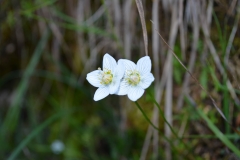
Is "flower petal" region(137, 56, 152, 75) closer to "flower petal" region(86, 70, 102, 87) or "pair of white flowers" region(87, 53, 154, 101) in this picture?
"pair of white flowers" region(87, 53, 154, 101)

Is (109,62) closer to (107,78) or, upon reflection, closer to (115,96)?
(107,78)

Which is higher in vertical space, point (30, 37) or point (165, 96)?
point (30, 37)

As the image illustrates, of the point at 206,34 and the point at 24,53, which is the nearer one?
the point at 206,34

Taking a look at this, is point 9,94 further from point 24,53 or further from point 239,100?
point 239,100

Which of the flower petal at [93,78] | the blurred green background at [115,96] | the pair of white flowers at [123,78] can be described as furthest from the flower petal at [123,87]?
the blurred green background at [115,96]

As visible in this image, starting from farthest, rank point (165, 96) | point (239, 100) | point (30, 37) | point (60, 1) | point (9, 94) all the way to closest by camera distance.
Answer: point (9, 94) → point (30, 37) → point (60, 1) → point (165, 96) → point (239, 100)

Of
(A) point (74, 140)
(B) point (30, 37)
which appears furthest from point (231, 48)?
(B) point (30, 37)

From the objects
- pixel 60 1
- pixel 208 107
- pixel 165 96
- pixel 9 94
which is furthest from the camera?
pixel 9 94
